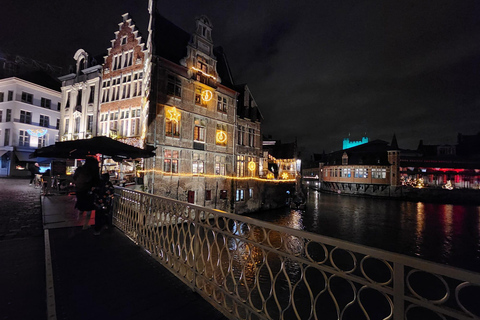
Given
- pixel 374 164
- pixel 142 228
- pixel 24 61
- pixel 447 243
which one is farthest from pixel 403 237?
pixel 24 61

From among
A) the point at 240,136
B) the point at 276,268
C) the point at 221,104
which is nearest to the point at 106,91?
the point at 221,104

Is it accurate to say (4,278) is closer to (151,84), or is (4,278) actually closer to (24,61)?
(151,84)

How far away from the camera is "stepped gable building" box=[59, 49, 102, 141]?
2145 cm

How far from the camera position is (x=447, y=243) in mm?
20781

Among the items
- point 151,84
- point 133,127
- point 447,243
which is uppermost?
point 151,84

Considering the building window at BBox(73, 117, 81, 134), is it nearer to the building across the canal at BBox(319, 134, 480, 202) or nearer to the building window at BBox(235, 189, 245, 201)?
the building window at BBox(235, 189, 245, 201)

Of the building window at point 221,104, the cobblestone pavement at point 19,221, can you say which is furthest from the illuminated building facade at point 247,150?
the cobblestone pavement at point 19,221

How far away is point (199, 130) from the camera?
2062 cm

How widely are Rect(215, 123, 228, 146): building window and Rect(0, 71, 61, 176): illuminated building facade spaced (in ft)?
79.7

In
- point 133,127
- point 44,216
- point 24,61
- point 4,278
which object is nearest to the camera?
point 4,278

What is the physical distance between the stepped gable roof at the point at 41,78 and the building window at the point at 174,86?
27.7 meters

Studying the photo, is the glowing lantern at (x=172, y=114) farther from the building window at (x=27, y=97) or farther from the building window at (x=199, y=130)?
the building window at (x=27, y=97)

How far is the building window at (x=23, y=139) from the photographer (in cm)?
2970

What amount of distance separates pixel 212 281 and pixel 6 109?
41.3 metres
